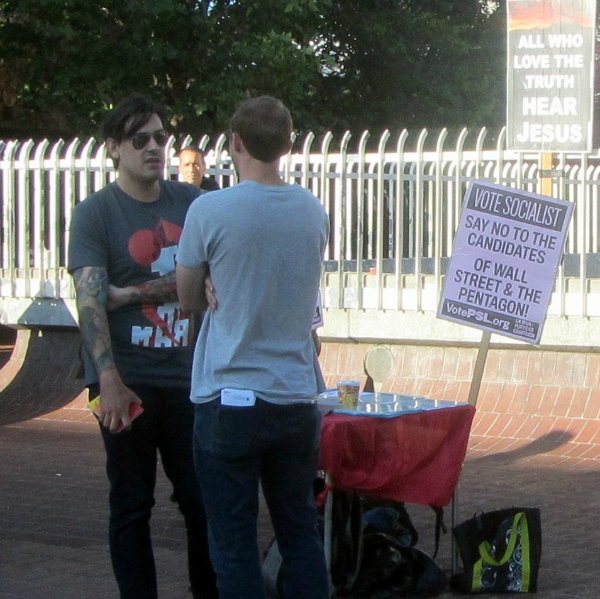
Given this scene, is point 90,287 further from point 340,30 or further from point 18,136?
point 340,30

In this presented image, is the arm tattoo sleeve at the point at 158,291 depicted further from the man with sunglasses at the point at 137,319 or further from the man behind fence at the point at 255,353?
the man behind fence at the point at 255,353

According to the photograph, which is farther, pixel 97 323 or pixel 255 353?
pixel 97 323

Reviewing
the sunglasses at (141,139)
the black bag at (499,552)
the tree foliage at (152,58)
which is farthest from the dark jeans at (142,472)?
the tree foliage at (152,58)

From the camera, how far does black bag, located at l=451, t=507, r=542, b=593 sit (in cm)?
516

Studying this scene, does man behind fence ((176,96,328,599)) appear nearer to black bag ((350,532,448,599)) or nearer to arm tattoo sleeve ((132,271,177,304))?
arm tattoo sleeve ((132,271,177,304))

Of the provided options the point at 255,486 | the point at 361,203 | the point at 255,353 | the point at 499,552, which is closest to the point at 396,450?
the point at 499,552

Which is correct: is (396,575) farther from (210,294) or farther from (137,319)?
(210,294)

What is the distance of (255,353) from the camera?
3.57 meters

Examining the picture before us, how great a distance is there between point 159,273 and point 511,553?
1990mm

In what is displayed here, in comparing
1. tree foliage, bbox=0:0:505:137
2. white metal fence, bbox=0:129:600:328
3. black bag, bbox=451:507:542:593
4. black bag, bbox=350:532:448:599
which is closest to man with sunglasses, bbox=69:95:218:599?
black bag, bbox=350:532:448:599

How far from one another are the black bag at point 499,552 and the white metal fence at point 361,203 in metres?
3.92

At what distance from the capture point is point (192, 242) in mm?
3576

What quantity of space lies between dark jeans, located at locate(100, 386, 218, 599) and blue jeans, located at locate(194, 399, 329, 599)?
46cm

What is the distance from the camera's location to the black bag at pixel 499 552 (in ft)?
16.9
